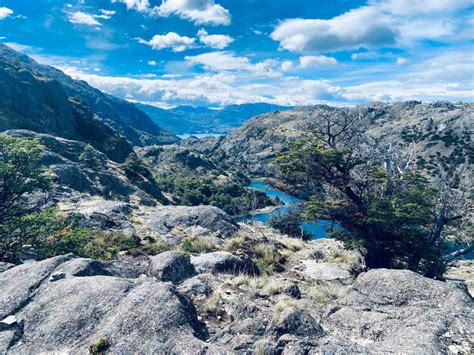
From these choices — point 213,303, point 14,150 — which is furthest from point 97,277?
point 14,150

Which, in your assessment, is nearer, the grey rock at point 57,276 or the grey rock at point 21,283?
the grey rock at point 21,283

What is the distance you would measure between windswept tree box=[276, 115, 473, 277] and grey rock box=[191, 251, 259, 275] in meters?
5.07

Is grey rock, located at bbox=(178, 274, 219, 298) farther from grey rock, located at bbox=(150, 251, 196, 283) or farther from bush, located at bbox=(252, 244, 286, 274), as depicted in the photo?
bush, located at bbox=(252, 244, 286, 274)

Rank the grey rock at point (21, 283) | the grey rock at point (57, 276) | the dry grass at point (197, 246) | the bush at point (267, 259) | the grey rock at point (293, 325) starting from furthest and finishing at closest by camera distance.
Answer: the dry grass at point (197, 246) → the bush at point (267, 259) → the grey rock at point (57, 276) → the grey rock at point (21, 283) → the grey rock at point (293, 325)

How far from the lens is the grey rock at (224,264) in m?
12.5

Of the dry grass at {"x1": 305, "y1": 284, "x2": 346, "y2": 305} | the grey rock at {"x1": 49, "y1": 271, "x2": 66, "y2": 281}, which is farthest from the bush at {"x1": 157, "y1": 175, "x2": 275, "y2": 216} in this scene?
the grey rock at {"x1": 49, "y1": 271, "x2": 66, "y2": 281}

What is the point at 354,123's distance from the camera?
1908 centimetres

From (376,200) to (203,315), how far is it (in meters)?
11.2

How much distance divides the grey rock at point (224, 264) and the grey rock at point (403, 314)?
173 inches

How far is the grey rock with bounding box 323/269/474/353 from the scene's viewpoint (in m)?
6.24

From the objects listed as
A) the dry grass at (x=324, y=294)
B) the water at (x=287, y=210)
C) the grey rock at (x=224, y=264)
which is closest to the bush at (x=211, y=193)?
the water at (x=287, y=210)

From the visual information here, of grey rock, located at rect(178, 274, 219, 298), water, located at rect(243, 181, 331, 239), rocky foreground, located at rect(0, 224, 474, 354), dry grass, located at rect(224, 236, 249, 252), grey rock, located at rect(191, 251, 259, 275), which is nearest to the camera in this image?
rocky foreground, located at rect(0, 224, 474, 354)

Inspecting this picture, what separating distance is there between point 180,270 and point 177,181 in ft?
349

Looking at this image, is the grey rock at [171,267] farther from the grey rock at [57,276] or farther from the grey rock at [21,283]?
the grey rock at [57,276]
